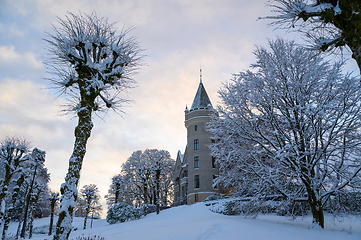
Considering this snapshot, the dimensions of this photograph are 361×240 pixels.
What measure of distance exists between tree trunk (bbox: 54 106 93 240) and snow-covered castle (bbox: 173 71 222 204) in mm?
24199

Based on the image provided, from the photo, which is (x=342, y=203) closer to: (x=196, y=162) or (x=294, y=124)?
(x=294, y=124)

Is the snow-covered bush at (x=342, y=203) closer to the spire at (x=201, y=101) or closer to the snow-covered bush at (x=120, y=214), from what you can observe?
the snow-covered bush at (x=120, y=214)

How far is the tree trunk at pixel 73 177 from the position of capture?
24.4ft

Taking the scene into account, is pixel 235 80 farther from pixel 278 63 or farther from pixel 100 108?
pixel 100 108

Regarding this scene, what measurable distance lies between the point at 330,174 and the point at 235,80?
6724mm

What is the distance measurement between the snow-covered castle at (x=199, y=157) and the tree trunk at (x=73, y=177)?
24199mm

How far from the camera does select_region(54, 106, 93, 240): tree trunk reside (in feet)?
24.4

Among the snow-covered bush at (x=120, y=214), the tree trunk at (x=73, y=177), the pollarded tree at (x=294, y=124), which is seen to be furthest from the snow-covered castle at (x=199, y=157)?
the tree trunk at (x=73, y=177)

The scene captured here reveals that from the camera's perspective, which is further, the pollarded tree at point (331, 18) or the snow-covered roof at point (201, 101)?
the snow-covered roof at point (201, 101)

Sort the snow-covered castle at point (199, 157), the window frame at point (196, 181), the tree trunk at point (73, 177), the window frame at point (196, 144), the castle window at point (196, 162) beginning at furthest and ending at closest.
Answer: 1. the window frame at point (196, 144)
2. the castle window at point (196, 162)
3. the window frame at point (196, 181)
4. the snow-covered castle at point (199, 157)
5. the tree trunk at point (73, 177)

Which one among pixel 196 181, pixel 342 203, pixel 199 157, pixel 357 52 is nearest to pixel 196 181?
pixel 196 181

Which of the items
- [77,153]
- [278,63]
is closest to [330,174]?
[278,63]

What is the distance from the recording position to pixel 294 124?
11.0 metres

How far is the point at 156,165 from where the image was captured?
3344cm
